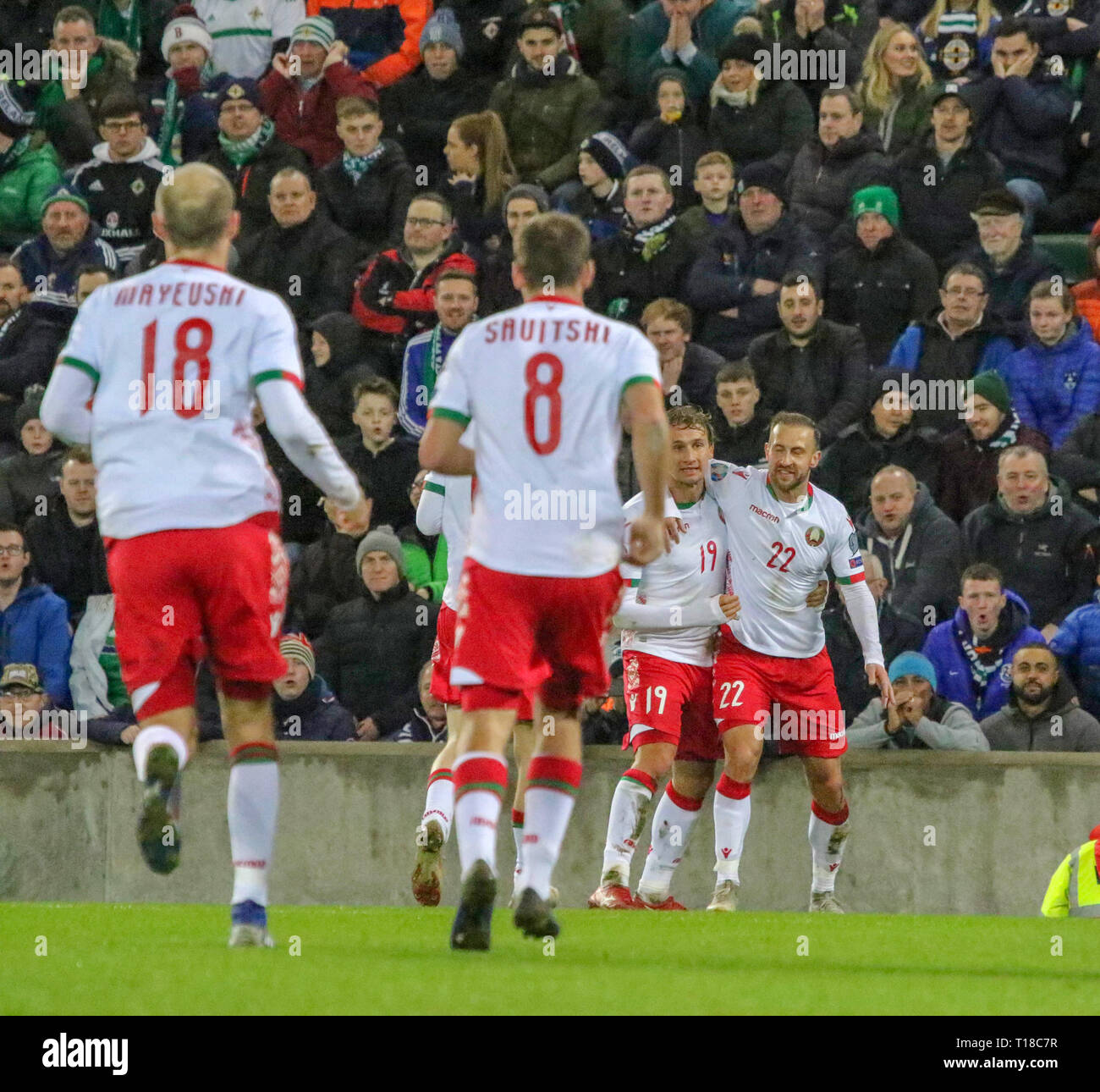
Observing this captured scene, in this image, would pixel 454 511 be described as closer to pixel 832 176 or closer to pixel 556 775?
pixel 556 775

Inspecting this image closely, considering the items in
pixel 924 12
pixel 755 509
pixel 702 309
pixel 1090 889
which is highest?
pixel 924 12

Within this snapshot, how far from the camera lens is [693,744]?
1178 centimetres

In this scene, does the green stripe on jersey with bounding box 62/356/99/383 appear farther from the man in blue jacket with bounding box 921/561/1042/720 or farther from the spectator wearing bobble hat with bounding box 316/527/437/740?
the man in blue jacket with bounding box 921/561/1042/720

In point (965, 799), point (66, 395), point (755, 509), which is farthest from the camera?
point (965, 799)

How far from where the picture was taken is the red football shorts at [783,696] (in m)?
11.4

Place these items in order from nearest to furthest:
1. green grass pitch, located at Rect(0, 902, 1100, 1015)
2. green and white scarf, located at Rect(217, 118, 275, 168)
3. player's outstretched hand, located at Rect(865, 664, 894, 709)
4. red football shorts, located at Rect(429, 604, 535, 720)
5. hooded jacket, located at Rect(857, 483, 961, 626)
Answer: green grass pitch, located at Rect(0, 902, 1100, 1015), red football shorts, located at Rect(429, 604, 535, 720), player's outstretched hand, located at Rect(865, 664, 894, 709), hooded jacket, located at Rect(857, 483, 961, 626), green and white scarf, located at Rect(217, 118, 275, 168)

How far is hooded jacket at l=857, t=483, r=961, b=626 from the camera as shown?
13.1 meters

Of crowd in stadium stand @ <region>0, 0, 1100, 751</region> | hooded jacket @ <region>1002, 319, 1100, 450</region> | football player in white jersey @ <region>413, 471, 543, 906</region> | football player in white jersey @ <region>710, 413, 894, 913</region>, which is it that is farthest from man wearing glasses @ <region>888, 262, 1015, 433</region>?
football player in white jersey @ <region>413, 471, 543, 906</region>

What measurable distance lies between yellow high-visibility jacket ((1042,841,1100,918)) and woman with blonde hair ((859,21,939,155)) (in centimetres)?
602

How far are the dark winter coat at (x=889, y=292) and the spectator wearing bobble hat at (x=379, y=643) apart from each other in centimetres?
336
